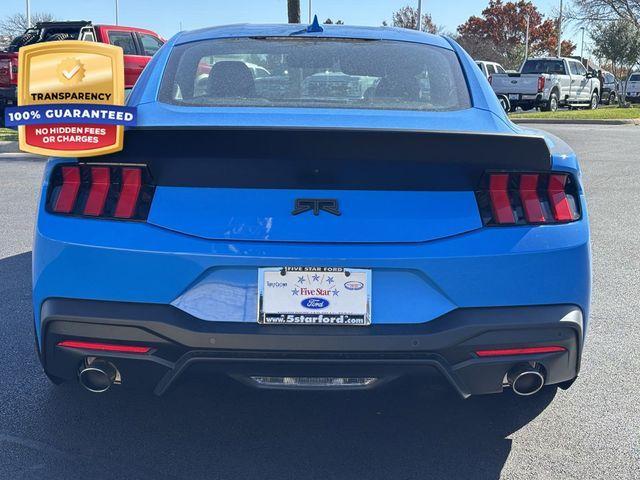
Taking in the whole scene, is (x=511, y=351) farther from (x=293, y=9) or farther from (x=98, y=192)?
(x=293, y=9)

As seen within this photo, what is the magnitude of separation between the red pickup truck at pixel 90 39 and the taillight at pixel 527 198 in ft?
48.2

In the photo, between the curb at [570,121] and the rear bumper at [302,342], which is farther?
the curb at [570,121]

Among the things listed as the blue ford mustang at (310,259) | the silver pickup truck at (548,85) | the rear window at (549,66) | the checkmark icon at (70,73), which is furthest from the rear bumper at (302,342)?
the rear window at (549,66)

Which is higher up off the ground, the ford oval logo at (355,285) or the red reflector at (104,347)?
the ford oval logo at (355,285)

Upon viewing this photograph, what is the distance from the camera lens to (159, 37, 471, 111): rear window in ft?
11.3

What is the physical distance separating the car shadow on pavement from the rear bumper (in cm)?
12

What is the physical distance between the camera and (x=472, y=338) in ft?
8.98

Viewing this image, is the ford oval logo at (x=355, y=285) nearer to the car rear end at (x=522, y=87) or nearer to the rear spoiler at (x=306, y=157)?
the rear spoiler at (x=306, y=157)

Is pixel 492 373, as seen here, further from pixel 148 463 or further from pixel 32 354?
pixel 32 354

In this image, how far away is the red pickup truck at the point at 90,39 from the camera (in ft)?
57.7

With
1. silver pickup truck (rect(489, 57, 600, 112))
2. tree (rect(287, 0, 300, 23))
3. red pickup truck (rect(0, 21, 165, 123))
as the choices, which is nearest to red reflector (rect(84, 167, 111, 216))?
red pickup truck (rect(0, 21, 165, 123))

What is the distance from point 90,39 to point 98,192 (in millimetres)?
16004

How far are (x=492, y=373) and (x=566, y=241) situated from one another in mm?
506

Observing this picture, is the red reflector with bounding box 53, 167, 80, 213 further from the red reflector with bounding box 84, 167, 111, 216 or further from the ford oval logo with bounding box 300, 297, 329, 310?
the ford oval logo with bounding box 300, 297, 329, 310
